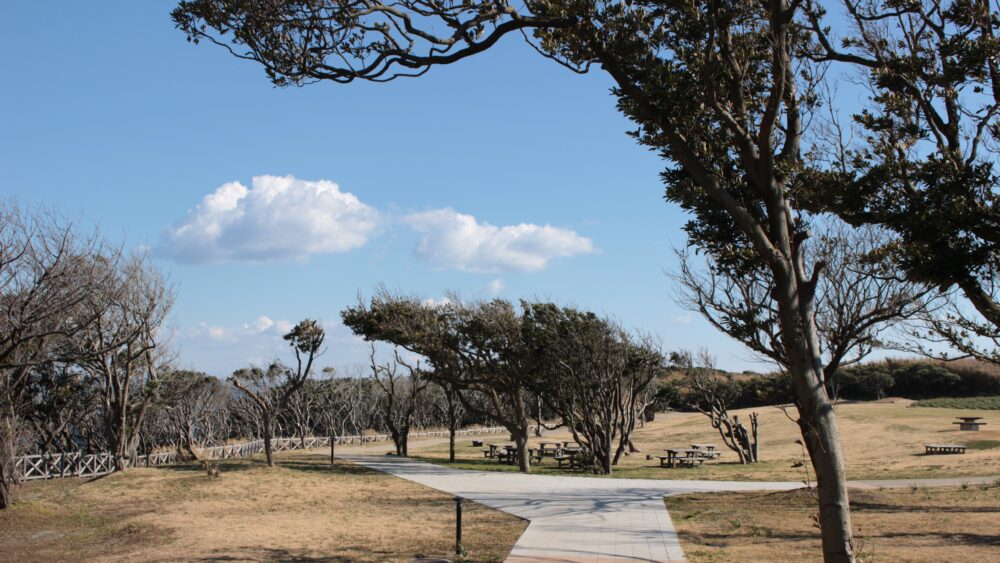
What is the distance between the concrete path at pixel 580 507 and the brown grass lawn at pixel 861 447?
2.83 m


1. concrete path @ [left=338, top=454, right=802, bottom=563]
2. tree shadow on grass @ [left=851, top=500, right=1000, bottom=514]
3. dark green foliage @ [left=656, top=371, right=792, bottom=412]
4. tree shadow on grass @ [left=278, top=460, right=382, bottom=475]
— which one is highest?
dark green foliage @ [left=656, top=371, right=792, bottom=412]

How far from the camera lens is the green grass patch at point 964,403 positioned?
43.8m

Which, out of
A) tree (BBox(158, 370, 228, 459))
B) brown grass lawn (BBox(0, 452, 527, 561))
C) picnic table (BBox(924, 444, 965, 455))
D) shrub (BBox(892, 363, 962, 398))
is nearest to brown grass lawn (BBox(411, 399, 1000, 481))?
picnic table (BBox(924, 444, 965, 455))

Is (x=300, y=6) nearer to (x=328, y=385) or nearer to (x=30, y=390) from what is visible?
(x=30, y=390)

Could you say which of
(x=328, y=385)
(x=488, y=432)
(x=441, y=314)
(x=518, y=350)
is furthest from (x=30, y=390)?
(x=488, y=432)

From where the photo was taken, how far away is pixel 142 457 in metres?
34.8

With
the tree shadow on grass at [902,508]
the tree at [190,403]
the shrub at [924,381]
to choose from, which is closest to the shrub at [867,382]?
the shrub at [924,381]

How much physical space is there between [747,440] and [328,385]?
1382 inches

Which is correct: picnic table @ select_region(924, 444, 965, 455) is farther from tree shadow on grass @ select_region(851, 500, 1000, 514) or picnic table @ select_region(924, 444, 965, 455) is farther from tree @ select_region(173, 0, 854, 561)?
tree @ select_region(173, 0, 854, 561)

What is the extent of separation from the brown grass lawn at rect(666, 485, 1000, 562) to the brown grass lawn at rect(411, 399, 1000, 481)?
17.4 ft

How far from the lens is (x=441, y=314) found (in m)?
26.8

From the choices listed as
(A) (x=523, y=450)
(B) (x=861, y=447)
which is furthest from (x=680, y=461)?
(B) (x=861, y=447)

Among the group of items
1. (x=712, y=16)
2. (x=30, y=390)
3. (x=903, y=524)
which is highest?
(x=712, y=16)

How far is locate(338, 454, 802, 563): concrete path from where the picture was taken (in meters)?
10.4
